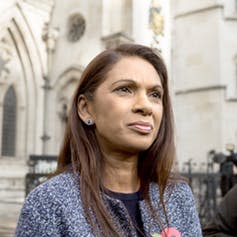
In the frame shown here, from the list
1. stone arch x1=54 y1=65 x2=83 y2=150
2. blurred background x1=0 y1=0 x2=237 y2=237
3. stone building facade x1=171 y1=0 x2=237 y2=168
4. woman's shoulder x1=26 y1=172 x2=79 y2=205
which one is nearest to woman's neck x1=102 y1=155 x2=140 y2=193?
woman's shoulder x1=26 y1=172 x2=79 y2=205

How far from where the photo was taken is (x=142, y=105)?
1.42m

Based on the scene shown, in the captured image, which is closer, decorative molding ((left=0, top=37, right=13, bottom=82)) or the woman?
the woman

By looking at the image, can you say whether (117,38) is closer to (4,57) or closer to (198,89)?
(4,57)

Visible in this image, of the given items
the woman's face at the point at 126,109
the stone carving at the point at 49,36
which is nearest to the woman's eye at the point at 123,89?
the woman's face at the point at 126,109

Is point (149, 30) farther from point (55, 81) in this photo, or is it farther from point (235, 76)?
point (235, 76)

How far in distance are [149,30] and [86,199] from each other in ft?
54.9

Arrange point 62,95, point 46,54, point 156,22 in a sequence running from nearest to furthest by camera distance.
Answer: point 62,95 → point 46,54 → point 156,22

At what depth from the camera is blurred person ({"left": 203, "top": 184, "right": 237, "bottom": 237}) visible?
2.19 m

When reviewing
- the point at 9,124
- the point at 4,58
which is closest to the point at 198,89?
the point at 9,124

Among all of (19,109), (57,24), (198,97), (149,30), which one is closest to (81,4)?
(57,24)

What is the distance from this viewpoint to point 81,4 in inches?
720

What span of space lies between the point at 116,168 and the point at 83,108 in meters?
0.21

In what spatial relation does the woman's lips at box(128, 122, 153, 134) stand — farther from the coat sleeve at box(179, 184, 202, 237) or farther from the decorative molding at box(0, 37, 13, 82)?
the decorative molding at box(0, 37, 13, 82)

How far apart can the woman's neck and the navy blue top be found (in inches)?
0.9
